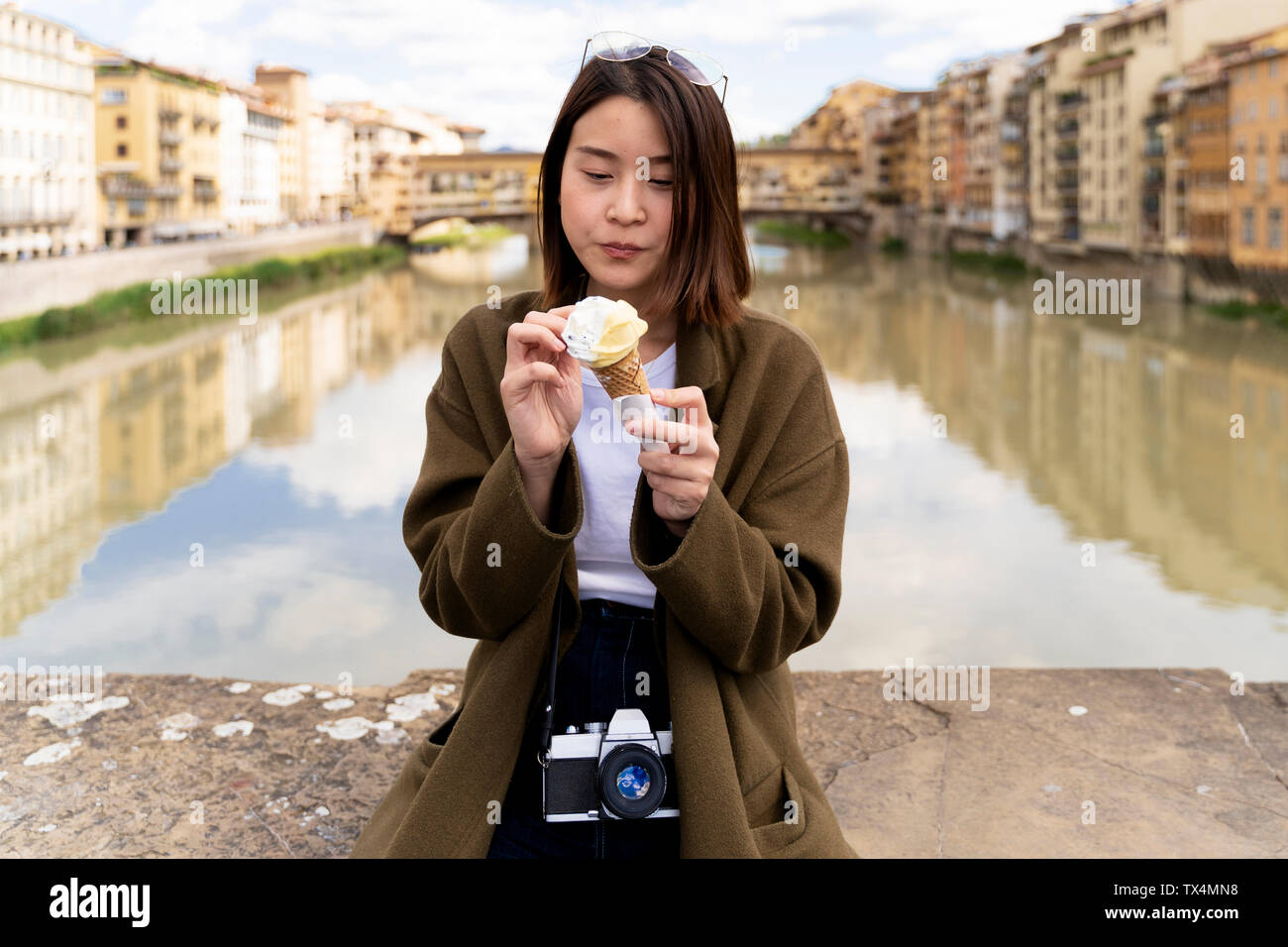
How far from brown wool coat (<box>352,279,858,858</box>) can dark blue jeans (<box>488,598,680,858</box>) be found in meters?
0.02

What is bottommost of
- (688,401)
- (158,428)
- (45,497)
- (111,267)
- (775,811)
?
(45,497)

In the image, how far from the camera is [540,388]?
3.59 ft

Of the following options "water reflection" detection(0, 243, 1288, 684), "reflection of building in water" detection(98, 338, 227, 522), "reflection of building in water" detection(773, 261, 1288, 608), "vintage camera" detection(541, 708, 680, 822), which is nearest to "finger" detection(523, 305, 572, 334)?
"vintage camera" detection(541, 708, 680, 822)

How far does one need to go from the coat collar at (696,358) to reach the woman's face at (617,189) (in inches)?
2.5

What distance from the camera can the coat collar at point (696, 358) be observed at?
1.19 metres

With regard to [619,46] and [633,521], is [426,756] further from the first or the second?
[619,46]

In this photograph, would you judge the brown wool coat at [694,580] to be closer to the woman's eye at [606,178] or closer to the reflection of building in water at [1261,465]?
the woman's eye at [606,178]

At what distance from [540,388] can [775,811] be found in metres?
0.42

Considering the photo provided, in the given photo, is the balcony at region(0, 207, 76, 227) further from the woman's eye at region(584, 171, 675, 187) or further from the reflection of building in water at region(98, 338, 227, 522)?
the woman's eye at region(584, 171, 675, 187)

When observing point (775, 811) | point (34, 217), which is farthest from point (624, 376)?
point (34, 217)

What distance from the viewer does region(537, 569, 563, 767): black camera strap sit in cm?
117

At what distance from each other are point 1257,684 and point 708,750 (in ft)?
4.28

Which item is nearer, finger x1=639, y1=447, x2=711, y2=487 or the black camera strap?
finger x1=639, y1=447, x2=711, y2=487

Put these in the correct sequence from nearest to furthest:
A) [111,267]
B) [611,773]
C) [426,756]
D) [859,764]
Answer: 1. [611,773]
2. [426,756]
3. [859,764]
4. [111,267]
